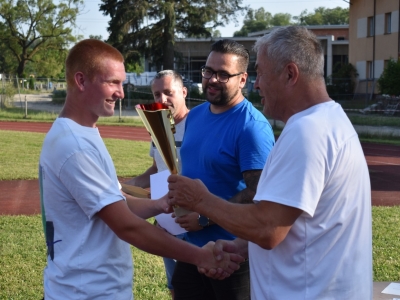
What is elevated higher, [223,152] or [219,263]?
[223,152]

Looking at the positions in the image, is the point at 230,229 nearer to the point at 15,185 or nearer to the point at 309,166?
the point at 309,166

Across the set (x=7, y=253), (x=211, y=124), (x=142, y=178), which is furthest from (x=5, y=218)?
(x=211, y=124)

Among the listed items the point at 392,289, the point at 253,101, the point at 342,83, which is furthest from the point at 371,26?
the point at 392,289

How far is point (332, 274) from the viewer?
253cm

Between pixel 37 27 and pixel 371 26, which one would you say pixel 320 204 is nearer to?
pixel 371 26

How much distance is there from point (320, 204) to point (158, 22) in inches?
1623

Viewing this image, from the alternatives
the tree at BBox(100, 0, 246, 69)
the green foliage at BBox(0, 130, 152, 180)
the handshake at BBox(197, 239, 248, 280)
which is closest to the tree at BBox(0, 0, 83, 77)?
the tree at BBox(100, 0, 246, 69)

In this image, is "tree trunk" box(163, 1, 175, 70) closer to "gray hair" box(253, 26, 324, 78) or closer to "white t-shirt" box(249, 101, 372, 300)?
"gray hair" box(253, 26, 324, 78)

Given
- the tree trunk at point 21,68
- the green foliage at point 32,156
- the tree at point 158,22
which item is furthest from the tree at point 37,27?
the green foliage at point 32,156

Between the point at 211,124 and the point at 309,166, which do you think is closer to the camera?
the point at 309,166

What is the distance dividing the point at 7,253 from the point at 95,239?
4898 millimetres

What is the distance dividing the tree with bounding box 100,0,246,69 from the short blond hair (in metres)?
39.3

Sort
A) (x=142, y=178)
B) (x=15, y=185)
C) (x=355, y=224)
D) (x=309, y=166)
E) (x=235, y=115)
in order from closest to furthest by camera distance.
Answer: (x=309, y=166)
(x=355, y=224)
(x=235, y=115)
(x=142, y=178)
(x=15, y=185)

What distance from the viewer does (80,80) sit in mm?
2963
